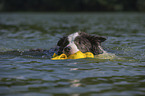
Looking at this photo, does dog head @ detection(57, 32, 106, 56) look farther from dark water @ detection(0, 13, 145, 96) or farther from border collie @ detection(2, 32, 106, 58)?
dark water @ detection(0, 13, 145, 96)

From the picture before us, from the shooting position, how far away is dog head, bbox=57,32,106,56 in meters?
7.89

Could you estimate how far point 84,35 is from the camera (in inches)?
326

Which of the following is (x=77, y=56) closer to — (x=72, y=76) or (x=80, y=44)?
(x=80, y=44)
